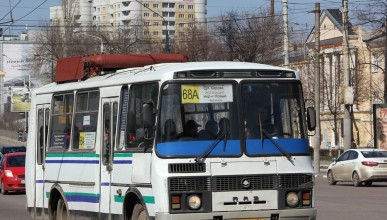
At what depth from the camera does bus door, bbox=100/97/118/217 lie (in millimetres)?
14656

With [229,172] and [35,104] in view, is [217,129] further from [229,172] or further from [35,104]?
[35,104]

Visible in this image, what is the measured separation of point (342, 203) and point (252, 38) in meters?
42.2

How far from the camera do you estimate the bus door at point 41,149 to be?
58.2ft

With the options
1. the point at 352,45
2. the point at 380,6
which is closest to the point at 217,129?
the point at 380,6

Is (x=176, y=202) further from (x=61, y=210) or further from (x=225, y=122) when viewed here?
(x=61, y=210)

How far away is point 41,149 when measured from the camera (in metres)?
18.0

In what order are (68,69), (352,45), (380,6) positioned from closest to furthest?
(68,69), (380,6), (352,45)

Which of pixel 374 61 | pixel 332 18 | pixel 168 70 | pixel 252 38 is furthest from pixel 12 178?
pixel 332 18

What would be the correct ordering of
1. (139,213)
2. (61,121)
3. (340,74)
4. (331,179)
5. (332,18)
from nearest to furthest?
(139,213), (61,121), (331,179), (340,74), (332,18)

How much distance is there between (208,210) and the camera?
42.1ft

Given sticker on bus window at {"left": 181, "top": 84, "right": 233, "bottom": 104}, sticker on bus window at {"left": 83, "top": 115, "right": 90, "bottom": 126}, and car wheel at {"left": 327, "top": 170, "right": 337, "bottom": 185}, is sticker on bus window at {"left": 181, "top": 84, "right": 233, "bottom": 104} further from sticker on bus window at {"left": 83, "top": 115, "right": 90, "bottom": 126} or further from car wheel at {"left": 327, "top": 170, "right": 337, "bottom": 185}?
car wheel at {"left": 327, "top": 170, "right": 337, "bottom": 185}

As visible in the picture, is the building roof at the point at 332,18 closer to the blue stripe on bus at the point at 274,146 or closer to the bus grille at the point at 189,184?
the blue stripe on bus at the point at 274,146

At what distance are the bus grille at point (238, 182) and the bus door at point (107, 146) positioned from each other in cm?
205

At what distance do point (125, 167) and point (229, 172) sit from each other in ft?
5.87
